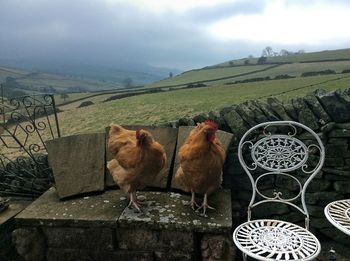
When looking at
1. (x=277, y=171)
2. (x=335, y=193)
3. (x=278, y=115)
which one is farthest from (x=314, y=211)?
(x=278, y=115)

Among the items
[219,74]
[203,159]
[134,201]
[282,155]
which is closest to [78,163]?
[134,201]

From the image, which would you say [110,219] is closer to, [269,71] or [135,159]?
[135,159]

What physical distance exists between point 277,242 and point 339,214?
2.43 feet

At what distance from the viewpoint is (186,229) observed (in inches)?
156

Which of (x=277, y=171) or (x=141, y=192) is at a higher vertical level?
(x=277, y=171)

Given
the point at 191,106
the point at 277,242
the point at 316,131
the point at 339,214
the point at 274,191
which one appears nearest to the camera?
the point at 277,242

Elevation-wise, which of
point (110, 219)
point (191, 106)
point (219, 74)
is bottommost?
point (110, 219)

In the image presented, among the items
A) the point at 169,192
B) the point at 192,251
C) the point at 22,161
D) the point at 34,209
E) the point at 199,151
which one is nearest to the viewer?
the point at 199,151

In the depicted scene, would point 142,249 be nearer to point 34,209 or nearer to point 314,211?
point 34,209

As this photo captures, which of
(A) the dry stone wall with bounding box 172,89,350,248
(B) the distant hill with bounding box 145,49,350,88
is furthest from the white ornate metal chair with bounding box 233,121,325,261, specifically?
(B) the distant hill with bounding box 145,49,350,88

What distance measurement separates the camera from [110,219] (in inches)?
162

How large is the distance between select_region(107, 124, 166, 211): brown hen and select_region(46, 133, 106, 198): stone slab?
682mm

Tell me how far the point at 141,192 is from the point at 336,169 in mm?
2618

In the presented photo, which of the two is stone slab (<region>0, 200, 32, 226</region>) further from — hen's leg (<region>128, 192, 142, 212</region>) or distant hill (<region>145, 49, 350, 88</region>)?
distant hill (<region>145, 49, 350, 88</region>)
